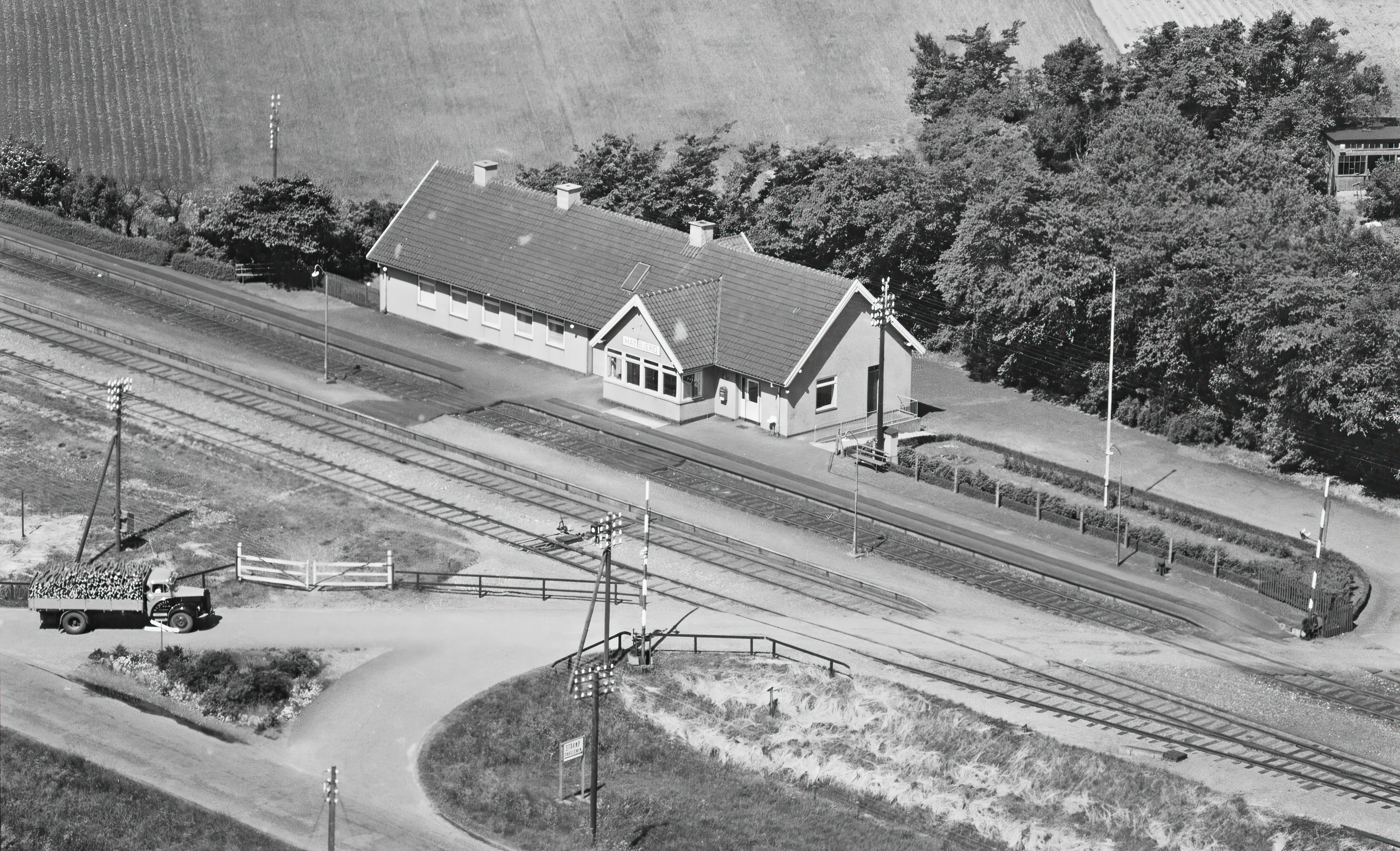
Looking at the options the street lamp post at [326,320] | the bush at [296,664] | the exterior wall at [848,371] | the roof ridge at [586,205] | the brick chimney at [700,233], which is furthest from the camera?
the roof ridge at [586,205]

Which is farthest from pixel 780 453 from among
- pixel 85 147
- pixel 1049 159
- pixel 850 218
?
pixel 85 147

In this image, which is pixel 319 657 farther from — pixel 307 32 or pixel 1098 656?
pixel 307 32

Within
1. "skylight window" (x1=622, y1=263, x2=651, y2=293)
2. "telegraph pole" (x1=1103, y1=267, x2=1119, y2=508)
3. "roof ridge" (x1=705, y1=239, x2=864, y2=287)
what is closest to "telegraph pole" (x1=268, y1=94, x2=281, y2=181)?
"skylight window" (x1=622, y1=263, x2=651, y2=293)

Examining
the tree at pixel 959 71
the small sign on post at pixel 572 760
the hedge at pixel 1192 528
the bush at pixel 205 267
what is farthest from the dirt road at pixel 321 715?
the tree at pixel 959 71

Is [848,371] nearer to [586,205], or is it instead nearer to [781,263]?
[781,263]

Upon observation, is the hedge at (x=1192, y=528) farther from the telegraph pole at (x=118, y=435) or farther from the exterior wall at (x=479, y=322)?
the telegraph pole at (x=118, y=435)

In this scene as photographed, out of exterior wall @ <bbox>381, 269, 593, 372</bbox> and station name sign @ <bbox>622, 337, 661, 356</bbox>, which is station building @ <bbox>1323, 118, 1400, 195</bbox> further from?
station name sign @ <bbox>622, 337, 661, 356</bbox>
